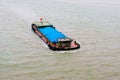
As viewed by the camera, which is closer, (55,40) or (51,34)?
(55,40)

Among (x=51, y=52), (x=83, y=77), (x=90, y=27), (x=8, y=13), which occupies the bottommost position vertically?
(x=83, y=77)

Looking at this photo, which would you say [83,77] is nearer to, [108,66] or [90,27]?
[108,66]

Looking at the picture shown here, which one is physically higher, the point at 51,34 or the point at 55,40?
the point at 51,34

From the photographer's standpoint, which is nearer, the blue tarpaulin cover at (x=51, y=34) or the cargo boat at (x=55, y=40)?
the cargo boat at (x=55, y=40)

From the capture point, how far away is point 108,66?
3197cm

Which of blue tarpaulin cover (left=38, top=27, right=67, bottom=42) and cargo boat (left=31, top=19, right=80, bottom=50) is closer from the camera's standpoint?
cargo boat (left=31, top=19, right=80, bottom=50)

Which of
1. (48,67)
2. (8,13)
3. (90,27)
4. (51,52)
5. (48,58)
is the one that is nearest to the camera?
(48,67)

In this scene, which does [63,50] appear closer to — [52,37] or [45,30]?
[52,37]

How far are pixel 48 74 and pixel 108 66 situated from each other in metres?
7.72

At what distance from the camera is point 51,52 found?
1430 inches

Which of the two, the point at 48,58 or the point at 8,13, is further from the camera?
the point at 8,13

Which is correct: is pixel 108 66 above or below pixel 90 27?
below

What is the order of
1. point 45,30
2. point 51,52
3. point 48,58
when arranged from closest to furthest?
point 48,58 < point 51,52 < point 45,30

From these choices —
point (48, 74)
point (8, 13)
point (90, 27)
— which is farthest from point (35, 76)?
point (8, 13)
